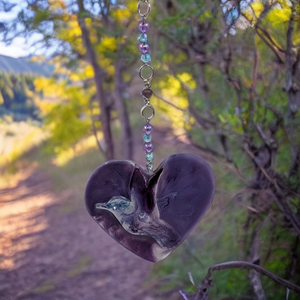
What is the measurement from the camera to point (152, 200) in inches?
20.2

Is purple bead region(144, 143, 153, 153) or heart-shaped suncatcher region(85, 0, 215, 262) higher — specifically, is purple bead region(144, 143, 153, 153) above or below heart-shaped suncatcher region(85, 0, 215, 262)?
above

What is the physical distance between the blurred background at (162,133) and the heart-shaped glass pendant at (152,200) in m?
0.32

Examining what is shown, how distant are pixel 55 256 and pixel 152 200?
24.2 inches

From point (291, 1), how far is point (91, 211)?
0.49 meters

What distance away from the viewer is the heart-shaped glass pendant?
50 centimetres

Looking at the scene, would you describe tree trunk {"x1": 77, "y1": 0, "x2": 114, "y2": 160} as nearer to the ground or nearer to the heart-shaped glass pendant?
the ground

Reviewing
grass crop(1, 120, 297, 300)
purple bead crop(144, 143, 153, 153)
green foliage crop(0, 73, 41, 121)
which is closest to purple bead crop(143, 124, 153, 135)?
purple bead crop(144, 143, 153, 153)

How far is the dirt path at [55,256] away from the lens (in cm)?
83

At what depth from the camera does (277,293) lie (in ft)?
2.43

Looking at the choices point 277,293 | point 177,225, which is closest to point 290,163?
point 277,293

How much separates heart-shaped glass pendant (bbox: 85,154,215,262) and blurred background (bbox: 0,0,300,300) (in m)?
0.32

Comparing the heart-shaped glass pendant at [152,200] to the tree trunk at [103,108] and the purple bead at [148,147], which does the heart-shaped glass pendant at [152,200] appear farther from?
the tree trunk at [103,108]

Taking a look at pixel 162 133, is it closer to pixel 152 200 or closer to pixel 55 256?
pixel 55 256

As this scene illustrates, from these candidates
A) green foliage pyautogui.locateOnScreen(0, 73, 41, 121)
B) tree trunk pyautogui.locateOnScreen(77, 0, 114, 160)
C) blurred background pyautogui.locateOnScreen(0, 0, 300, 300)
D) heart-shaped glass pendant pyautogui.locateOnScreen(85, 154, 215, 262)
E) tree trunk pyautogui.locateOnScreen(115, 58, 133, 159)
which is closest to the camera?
heart-shaped glass pendant pyautogui.locateOnScreen(85, 154, 215, 262)
